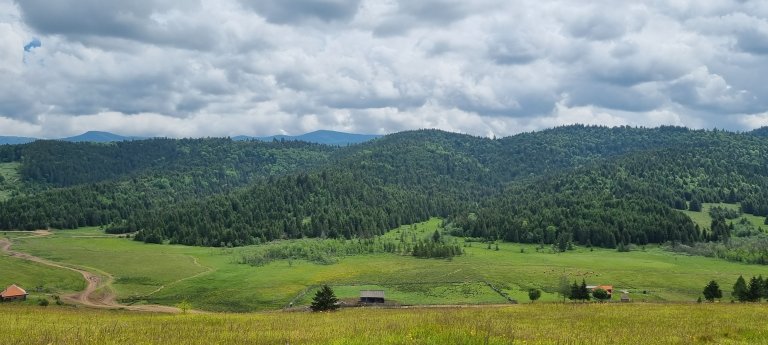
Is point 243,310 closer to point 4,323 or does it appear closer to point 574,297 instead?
point 574,297

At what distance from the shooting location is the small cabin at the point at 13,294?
9543cm

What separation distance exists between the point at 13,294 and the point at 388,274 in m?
79.8

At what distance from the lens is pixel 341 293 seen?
10875cm

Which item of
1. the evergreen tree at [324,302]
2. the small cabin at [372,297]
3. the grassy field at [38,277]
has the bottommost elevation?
the grassy field at [38,277]

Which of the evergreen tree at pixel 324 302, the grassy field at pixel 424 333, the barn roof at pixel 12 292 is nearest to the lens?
the grassy field at pixel 424 333

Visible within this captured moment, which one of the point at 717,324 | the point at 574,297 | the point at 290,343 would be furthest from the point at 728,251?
the point at 290,343

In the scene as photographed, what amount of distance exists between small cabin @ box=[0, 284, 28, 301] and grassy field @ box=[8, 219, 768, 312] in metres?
16.6

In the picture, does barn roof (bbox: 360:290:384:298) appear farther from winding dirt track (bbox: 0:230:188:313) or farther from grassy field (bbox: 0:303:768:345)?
grassy field (bbox: 0:303:768:345)

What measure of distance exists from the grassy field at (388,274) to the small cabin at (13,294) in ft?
54.4

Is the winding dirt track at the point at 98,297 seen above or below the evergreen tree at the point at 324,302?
below

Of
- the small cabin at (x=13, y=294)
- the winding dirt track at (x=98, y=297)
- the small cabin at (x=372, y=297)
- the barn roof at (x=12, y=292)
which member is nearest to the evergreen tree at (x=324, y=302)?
the small cabin at (x=372, y=297)

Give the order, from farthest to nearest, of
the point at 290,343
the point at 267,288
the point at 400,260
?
the point at 400,260
the point at 267,288
the point at 290,343

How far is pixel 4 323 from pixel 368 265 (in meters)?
129

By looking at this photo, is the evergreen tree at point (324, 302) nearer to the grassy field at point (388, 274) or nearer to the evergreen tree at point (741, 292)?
the grassy field at point (388, 274)
